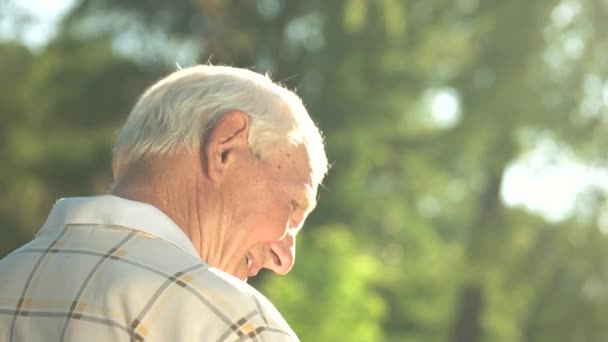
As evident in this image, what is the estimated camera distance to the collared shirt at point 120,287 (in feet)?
4.92

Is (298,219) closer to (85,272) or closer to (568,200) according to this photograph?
(85,272)

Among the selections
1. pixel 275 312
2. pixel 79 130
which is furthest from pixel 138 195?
pixel 79 130

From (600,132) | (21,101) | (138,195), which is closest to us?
(138,195)

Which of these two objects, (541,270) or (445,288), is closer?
(541,270)

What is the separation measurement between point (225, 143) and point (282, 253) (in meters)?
0.20

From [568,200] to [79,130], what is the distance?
1177 centimetres

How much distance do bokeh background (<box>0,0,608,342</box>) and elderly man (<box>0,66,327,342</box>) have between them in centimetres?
391

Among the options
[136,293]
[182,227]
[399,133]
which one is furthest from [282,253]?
[399,133]

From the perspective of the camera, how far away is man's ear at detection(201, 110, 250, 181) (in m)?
1.68

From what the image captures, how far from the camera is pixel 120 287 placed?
60.1 inches

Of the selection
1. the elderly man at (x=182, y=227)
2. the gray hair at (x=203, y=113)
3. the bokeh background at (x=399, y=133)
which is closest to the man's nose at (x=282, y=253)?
the elderly man at (x=182, y=227)

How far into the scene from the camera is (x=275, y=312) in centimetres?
152

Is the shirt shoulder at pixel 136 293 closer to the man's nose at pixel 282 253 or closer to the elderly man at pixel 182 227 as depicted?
the elderly man at pixel 182 227

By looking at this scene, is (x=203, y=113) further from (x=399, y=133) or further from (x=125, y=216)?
(x=399, y=133)
